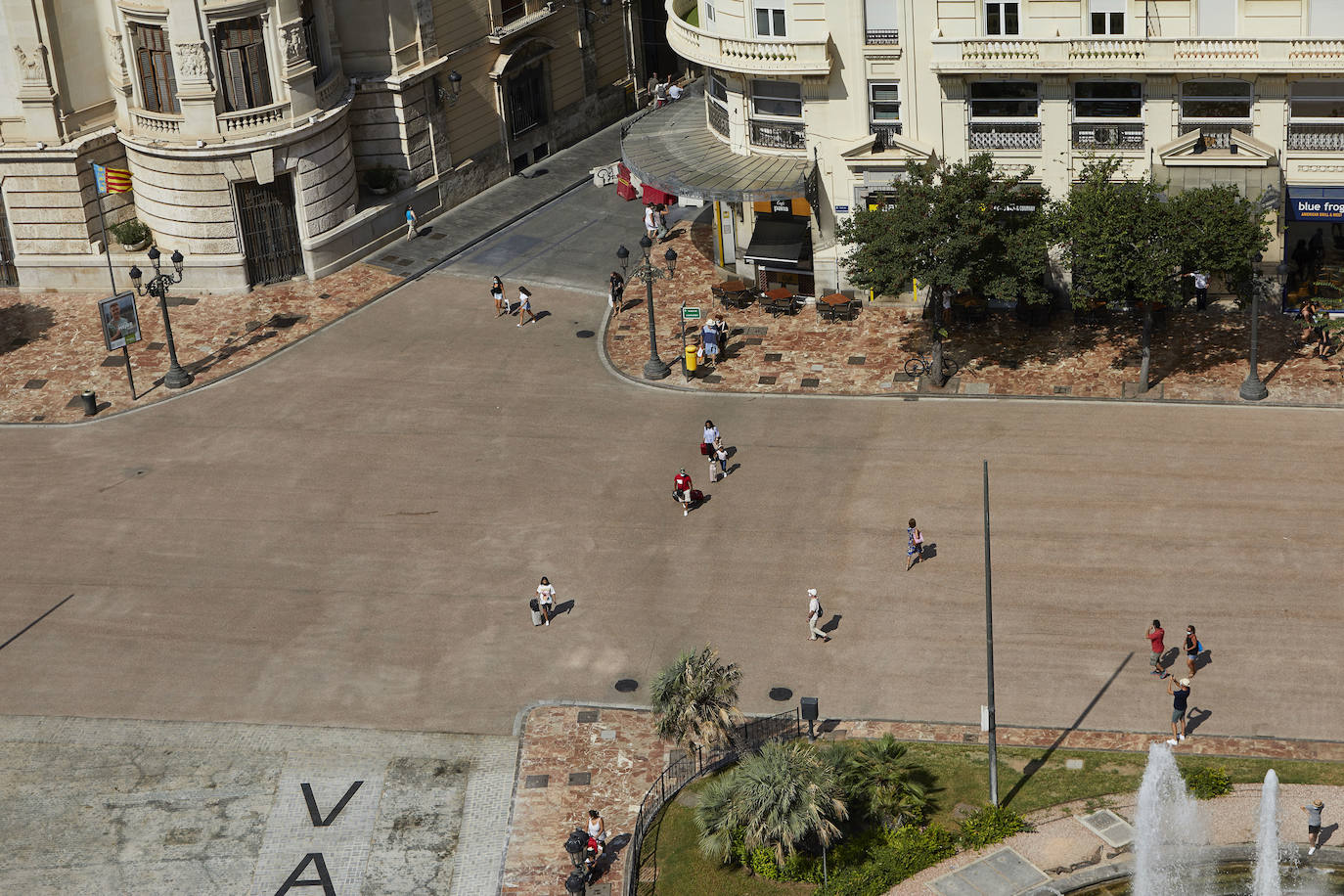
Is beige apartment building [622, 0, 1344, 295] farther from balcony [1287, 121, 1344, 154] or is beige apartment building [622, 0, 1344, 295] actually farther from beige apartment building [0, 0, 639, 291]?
beige apartment building [0, 0, 639, 291]

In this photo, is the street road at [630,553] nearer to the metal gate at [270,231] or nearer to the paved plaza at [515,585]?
the paved plaza at [515,585]

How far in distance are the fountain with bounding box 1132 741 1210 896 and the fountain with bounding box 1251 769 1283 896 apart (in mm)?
1067

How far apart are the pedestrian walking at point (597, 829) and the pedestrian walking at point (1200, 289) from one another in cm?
2516

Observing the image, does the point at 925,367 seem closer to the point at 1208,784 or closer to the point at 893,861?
the point at 1208,784

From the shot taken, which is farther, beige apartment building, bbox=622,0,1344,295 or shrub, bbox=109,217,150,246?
shrub, bbox=109,217,150,246

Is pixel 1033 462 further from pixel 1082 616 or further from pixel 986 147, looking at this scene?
pixel 986 147

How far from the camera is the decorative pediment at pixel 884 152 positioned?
194 ft

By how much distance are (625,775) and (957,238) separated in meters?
20.3

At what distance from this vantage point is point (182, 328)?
64.9 meters

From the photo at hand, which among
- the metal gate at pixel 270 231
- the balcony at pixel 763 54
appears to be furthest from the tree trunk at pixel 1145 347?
the metal gate at pixel 270 231

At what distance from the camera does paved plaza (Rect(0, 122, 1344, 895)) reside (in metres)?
43.2

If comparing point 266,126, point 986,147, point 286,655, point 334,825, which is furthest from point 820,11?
point 334,825

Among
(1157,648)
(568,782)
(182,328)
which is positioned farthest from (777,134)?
(568,782)

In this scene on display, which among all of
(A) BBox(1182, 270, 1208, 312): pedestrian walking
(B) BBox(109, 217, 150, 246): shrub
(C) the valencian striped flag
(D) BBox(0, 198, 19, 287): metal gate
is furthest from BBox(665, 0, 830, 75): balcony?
(D) BBox(0, 198, 19, 287): metal gate
